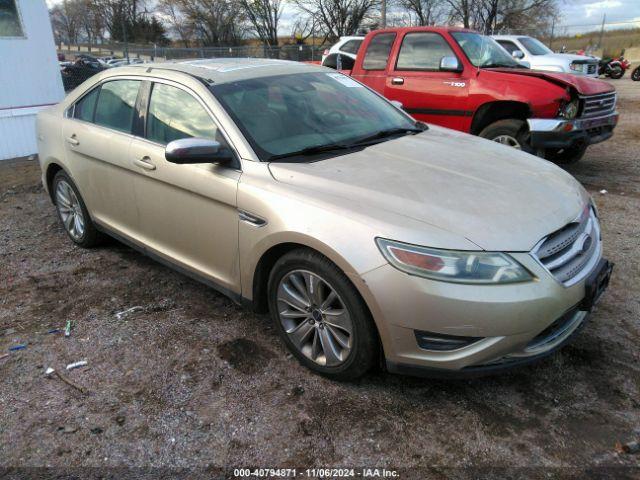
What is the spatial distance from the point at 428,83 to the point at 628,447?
5.41m

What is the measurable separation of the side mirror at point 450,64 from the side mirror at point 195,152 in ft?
14.6

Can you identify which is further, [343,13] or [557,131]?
[343,13]

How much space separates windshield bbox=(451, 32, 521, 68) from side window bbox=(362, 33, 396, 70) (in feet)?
3.12

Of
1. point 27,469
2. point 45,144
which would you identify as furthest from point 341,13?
point 27,469

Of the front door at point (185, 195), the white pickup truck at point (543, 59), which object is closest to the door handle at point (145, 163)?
the front door at point (185, 195)

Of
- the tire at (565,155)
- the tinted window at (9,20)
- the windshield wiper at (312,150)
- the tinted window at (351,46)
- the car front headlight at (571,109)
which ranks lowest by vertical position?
the tire at (565,155)

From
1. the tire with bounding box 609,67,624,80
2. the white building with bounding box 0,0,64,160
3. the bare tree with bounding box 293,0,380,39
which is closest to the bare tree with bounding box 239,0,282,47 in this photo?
the bare tree with bounding box 293,0,380,39

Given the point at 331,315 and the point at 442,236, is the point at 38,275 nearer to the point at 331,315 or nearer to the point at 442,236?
the point at 331,315

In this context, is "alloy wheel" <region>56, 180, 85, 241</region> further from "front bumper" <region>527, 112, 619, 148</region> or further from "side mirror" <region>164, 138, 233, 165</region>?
"front bumper" <region>527, 112, 619, 148</region>

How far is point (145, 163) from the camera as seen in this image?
11.8 feet

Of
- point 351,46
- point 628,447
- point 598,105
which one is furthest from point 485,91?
point 351,46

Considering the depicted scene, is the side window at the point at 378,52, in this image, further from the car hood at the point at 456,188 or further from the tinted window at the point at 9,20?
the tinted window at the point at 9,20

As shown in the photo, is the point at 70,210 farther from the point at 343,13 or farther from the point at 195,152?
the point at 343,13

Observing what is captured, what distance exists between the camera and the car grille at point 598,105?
6.16m
